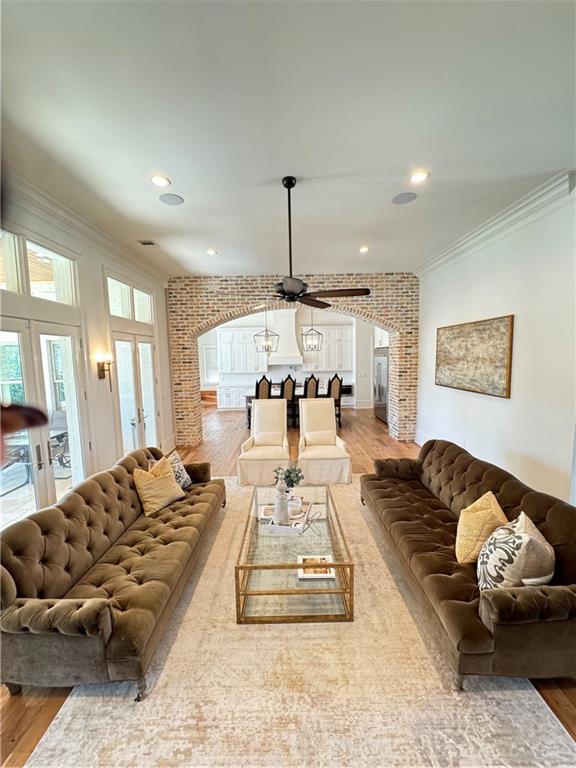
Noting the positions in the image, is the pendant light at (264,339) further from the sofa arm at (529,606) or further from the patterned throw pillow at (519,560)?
the sofa arm at (529,606)

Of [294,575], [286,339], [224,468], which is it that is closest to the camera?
[294,575]

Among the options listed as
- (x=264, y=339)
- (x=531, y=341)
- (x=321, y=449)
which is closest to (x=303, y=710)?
(x=321, y=449)

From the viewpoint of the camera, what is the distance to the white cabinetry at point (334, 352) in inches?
412

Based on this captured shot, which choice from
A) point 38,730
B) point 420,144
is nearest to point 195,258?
point 420,144

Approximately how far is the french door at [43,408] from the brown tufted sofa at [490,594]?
2.81 meters

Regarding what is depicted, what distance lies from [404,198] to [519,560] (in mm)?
3041

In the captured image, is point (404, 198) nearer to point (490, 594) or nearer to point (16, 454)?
point (490, 594)

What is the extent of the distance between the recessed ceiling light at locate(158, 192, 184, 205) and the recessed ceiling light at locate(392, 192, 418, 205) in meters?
2.03

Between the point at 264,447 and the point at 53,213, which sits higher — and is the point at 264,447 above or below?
below

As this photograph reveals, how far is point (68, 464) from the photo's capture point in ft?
11.1

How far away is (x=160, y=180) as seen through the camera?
2.70m

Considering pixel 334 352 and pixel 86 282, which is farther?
pixel 334 352

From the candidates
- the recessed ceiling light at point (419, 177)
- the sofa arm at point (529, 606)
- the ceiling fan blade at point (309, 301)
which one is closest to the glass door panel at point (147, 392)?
the ceiling fan blade at point (309, 301)

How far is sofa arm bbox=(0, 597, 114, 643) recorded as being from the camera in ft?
5.10
